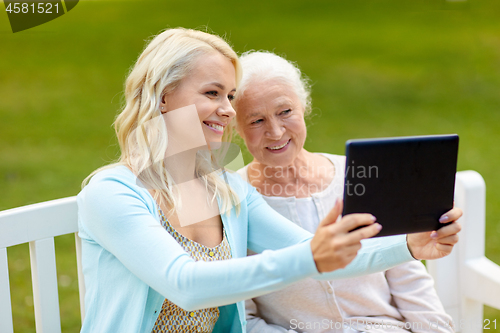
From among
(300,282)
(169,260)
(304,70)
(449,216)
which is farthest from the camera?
(304,70)

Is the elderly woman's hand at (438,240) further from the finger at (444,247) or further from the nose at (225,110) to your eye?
the nose at (225,110)

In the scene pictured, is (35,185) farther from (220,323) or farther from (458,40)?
(458,40)

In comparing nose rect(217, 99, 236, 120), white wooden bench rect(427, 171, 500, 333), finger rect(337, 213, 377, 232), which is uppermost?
nose rect(217, 99, 236, 120)

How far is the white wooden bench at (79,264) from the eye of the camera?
6.56ft

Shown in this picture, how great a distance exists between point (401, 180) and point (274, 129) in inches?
29.3

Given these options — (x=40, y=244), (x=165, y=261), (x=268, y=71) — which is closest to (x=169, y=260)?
(x=165, y=261)

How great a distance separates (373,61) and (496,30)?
116 inches

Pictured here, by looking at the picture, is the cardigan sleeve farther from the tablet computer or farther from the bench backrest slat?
the bench backrest slat

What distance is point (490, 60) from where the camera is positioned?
35.3 feet

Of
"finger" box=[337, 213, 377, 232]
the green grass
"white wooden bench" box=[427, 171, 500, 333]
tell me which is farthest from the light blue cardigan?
the green grass

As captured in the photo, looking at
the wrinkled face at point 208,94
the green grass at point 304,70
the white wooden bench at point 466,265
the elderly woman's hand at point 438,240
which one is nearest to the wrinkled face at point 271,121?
the wrinkled face at point 208,94

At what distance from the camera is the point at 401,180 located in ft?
5.28

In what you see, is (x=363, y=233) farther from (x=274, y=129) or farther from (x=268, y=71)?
(x=268, y=71)

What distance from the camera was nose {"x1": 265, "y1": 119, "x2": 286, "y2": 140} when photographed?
2.23m
